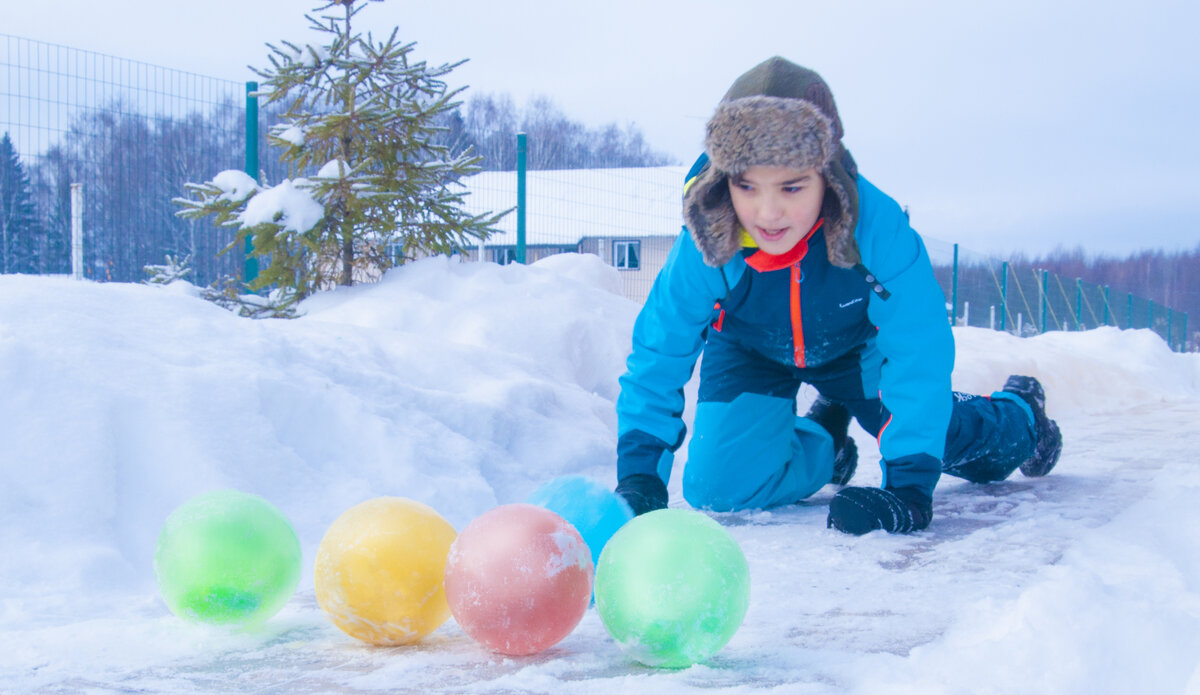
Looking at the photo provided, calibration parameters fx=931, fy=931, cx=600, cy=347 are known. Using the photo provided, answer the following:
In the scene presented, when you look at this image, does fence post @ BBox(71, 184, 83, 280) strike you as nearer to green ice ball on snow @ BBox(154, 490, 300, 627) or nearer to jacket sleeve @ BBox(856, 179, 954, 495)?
green ice ball on snow @ BBox(154, 490, 300, 627)

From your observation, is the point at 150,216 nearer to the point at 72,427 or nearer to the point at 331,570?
the point at 72,427

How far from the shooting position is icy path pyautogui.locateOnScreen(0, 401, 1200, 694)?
1.49 metres

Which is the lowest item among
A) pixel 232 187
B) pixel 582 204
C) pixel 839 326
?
pixel 839 326

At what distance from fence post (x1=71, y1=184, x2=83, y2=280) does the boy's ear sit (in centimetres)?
541

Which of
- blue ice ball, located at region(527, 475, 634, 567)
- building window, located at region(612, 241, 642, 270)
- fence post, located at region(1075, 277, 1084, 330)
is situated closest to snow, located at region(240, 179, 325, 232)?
blue ice ball, located at region(527, 475, 634, 567)

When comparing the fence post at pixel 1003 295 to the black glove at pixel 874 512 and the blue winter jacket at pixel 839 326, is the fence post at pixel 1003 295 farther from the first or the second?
the black glove at pixel 874 512

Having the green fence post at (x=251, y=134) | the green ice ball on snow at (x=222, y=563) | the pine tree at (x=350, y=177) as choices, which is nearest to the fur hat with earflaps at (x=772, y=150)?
the green ice ball on snow at (x=222, y=563)

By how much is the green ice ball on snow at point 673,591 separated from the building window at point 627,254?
934 centimetres

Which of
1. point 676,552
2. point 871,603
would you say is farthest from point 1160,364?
point 676,552

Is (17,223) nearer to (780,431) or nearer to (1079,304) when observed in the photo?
(780,431)

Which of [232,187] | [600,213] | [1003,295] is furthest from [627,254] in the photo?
[232,187]

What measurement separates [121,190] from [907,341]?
6.17m

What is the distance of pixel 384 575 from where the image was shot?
67.6 inches

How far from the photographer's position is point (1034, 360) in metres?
7.55
